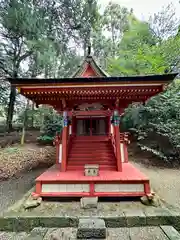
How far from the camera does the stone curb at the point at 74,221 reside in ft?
10.4

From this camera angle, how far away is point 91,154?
5316 millimetres

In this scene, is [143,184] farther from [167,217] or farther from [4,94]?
[4,94]

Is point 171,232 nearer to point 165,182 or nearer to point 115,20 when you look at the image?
point 165,182

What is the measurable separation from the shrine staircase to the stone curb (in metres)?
1.75

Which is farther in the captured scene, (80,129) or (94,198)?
(80,129)

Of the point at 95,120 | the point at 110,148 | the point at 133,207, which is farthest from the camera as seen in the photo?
the point at 95,120

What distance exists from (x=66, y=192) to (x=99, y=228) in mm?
1379

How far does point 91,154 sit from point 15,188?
248 centimetres

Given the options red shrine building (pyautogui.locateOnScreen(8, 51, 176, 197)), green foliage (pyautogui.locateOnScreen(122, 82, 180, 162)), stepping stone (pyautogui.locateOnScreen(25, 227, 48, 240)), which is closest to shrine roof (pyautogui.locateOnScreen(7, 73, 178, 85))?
red shrine building (pyautogui.locateOnScreen(8, 51, 176, 197))

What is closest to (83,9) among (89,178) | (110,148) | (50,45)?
(50,45)

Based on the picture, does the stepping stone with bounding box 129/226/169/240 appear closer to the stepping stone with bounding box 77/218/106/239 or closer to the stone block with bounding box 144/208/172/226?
the stone block with bounding box 144/208/172/226

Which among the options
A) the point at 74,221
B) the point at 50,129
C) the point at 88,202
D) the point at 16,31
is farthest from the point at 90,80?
the point at 16,31

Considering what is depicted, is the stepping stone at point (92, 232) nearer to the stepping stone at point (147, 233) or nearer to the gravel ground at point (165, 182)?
the stepping stone at point (147, 233)

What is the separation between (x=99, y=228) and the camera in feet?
9.32
